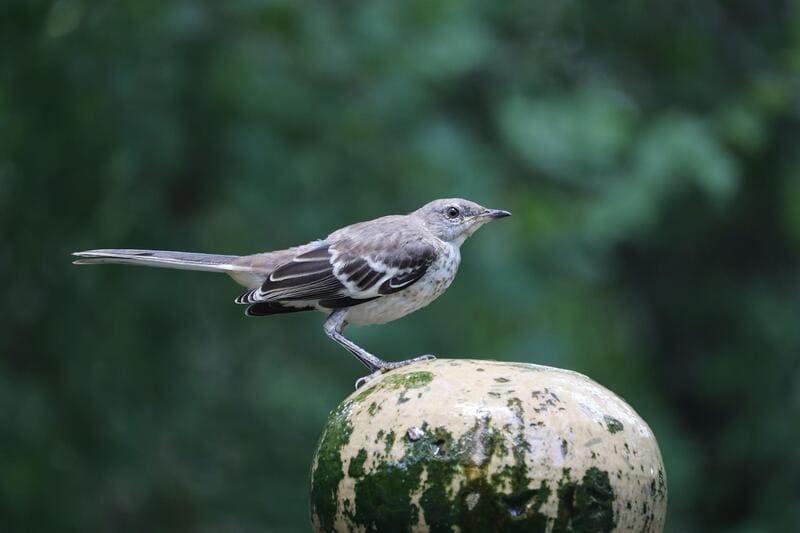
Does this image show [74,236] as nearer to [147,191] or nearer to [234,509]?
[147,191]

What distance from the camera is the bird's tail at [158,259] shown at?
207 inches

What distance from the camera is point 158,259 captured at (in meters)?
5.34

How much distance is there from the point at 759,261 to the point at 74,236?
777cm

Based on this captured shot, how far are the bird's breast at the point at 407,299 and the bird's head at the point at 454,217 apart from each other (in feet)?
1.01

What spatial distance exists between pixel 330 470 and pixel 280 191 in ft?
18.1

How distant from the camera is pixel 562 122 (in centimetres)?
973

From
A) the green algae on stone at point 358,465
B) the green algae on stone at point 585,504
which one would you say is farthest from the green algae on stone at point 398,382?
the green algae on stone at point 585,504

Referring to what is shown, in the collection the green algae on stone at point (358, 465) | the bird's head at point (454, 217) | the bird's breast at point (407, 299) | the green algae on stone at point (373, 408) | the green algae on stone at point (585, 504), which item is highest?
the bird's head at point (454, 217)

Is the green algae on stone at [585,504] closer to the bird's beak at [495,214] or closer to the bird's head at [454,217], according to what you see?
the bird's beak at [495,214]

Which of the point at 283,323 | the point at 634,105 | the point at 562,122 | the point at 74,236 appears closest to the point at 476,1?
the point at 562,122

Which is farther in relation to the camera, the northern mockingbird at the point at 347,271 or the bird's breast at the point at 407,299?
the bird's breast at the point at 407,299

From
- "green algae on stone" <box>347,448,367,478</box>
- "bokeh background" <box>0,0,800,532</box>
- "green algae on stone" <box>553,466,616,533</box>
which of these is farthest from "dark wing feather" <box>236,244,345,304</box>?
"bokeh background" <box>0,0,800,532</box>

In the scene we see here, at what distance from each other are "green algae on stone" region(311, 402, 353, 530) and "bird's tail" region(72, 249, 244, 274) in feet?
5.66

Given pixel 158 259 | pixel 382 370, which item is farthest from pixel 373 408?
pixel 158 259
